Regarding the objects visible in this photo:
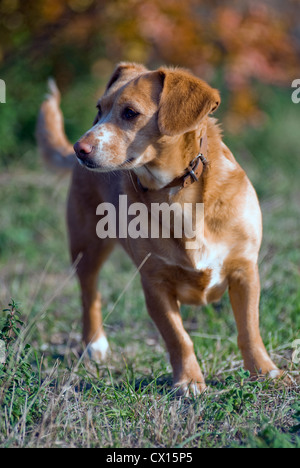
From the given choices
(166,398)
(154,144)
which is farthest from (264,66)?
(166,398)

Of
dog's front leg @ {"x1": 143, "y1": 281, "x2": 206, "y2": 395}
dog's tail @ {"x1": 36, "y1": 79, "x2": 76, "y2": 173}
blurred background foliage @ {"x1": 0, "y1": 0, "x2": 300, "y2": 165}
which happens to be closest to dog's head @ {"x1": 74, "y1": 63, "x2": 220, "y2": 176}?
dog's front leg @ {"x1": 143, "y1": 281, "x2": 206, "y2": 395}

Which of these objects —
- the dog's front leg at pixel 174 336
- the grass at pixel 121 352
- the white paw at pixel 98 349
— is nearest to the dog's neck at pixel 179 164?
the dog's front leg at pixel 174 336

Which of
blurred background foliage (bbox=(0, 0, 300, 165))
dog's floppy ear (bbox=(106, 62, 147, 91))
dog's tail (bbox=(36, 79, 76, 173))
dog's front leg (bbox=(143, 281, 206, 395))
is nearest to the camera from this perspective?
dog's front leg (bbox=(143, 281, 206, 395))

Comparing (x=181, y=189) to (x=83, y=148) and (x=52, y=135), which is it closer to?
(x=83, y=148)

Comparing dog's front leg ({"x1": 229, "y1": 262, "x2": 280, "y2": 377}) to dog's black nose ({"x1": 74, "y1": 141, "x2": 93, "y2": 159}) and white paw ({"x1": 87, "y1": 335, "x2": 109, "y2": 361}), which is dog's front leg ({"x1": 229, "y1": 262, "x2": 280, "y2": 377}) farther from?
white paw ({"x1": 87, "y1": 335, "x2": 109, "y2": 361})

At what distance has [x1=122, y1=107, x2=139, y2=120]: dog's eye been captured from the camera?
2.95 m

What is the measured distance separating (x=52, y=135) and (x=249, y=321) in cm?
208

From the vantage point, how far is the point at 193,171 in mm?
3010

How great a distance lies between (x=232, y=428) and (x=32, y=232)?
3945 mm

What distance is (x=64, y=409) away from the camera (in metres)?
2.58

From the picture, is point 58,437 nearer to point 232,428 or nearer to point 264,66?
point 232,428

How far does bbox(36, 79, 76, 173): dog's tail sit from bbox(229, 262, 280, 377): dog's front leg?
1.71 meters

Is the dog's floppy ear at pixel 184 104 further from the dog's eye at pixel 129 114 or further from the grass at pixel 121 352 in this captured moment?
the grass at pixel 121 352

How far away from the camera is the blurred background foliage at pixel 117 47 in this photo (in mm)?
6855
